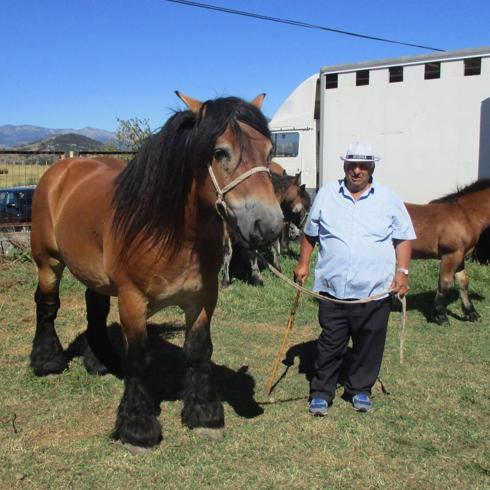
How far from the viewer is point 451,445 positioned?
332 centimetres

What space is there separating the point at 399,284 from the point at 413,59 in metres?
7.90

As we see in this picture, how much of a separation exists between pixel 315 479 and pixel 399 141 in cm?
867

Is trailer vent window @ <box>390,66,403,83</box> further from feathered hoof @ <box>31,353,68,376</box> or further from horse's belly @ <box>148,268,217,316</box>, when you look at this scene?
feathered hoof @ <box>31,353,68,376</box>

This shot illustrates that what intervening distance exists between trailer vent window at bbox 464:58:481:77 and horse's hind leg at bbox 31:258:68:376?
853 cm

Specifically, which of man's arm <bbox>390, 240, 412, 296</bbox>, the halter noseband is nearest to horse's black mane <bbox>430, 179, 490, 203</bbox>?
man's arm <bbox>390, 240, 412, 296</bbox>

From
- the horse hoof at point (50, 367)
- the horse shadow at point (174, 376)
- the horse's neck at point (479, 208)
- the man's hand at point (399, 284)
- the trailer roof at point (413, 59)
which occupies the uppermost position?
the trailer roof at point (413, 59)

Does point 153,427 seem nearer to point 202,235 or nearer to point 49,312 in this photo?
point 202,235

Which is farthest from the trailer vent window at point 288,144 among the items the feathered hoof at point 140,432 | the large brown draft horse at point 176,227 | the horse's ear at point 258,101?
the feathered hoof at point 140,432

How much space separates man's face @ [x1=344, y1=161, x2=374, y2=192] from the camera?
3.55 m

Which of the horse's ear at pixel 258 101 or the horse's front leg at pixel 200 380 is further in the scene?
the horse's front leg at pixel 200 380

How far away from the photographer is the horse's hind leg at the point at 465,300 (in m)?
6.37

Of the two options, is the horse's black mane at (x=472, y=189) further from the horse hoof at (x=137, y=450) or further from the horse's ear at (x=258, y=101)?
the horse hoof at (x=137, y=450)

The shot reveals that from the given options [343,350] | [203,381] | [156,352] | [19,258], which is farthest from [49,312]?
[19,258]

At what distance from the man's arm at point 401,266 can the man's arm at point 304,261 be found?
613mm
